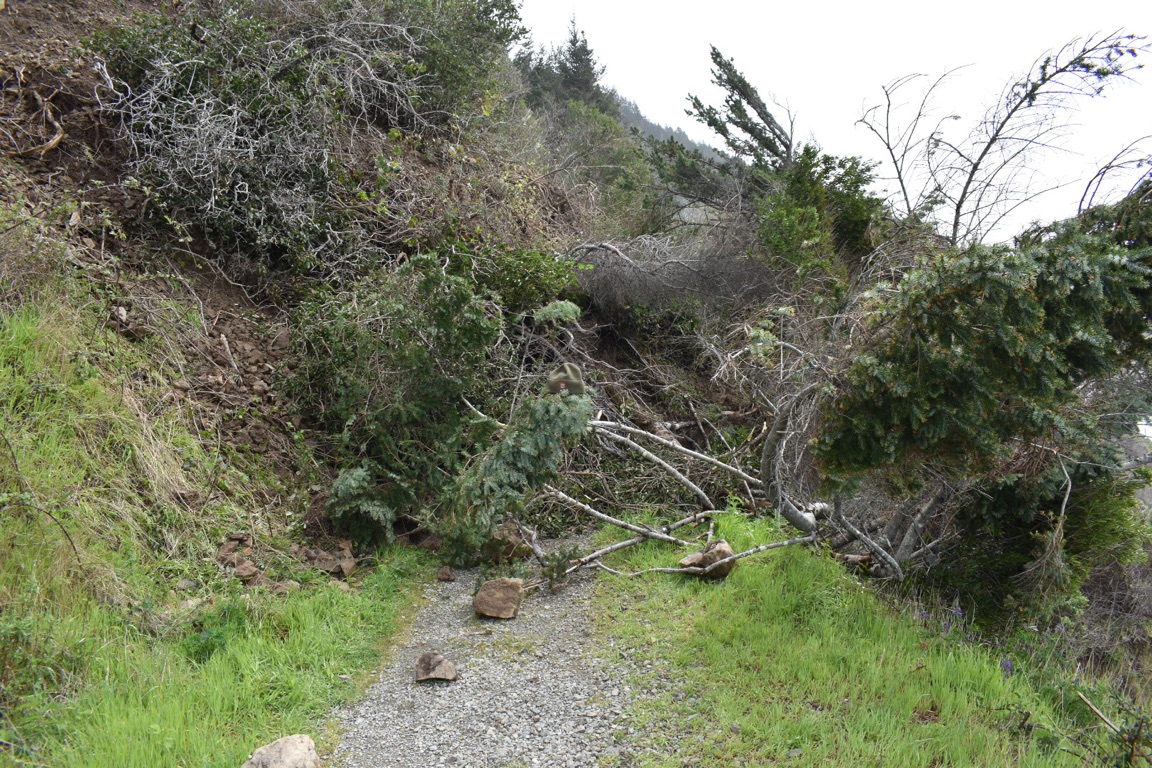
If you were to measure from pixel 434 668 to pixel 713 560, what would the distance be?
2.15 m

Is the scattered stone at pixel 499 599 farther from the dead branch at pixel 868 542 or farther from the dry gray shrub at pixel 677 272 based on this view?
the dry gray shrub at pixel 677 272

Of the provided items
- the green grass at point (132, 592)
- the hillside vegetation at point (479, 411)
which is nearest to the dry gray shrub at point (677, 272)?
the hillside vegetation at point (479, 411)

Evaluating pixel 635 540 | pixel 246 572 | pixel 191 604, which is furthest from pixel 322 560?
pixel 635 540

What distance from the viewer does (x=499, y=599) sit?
4.72 metres

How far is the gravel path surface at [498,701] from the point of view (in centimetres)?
325

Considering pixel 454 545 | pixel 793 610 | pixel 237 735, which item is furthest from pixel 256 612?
pixel 793 610

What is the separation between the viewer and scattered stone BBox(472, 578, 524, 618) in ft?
15.4

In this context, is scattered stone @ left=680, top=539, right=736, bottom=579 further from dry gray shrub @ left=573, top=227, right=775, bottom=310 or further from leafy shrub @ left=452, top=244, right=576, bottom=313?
dry gray shrub @ left=573, top=227, right=775, bottom=310

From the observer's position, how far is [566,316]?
7105 millimetres

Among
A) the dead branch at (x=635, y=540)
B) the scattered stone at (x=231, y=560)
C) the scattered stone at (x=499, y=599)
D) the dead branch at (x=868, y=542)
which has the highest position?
the dead branch at (x=868, y=542)

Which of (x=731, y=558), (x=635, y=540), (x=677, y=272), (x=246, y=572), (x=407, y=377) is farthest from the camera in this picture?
(x=677, y=272)

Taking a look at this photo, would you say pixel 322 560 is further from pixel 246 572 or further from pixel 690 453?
pixel 690 453

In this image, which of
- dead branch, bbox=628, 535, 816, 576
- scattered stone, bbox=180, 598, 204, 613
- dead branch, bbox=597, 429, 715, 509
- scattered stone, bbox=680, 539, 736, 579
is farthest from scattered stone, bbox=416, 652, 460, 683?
dead branch, bbox=597, 429, 715, 509

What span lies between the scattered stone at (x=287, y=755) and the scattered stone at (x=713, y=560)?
2903mm
